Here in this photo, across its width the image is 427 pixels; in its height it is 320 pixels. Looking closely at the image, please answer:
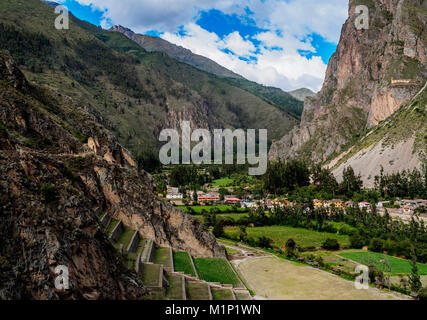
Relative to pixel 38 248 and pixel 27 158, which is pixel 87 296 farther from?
pixel 27 158

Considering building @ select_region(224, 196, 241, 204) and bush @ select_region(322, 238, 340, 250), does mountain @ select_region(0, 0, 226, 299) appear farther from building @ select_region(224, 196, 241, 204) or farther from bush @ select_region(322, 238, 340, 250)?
building @ select_region(224, 196, 241, 204)

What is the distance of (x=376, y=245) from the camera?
186 feet

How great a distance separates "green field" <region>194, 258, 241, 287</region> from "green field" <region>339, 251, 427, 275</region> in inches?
922

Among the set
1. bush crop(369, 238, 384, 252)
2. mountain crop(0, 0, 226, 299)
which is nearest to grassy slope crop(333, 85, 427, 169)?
bush crop(369, 238, 384, 252)

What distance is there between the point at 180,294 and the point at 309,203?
234 ft

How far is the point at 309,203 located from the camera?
8738cm

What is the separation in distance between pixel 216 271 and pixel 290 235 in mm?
34126

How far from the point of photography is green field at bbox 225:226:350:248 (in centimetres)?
5947

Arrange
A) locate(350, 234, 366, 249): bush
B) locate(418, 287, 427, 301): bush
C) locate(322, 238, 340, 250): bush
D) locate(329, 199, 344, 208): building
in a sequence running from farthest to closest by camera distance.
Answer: locate(329, 199, 344, 208): building → locate(350, 234, 366, 249): bush → locate(322, 238, 340, 250): bush → locate(418, 287, 427, 301): bush

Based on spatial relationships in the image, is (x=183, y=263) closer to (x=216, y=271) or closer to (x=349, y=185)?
(x=216, y=271)

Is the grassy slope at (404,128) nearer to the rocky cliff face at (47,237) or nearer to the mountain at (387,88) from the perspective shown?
the mountain at (387,88)

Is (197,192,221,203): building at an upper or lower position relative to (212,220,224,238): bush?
upper

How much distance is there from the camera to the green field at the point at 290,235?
195 feet

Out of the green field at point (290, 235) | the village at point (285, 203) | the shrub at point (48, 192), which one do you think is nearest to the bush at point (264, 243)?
the green field at point (290, 235)
